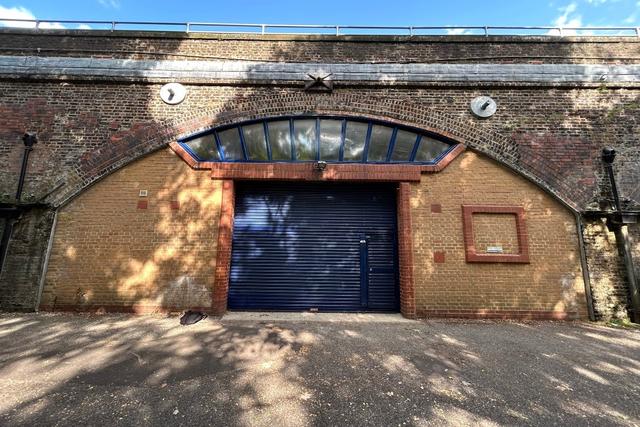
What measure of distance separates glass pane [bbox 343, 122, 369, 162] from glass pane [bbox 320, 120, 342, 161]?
197 millimetres

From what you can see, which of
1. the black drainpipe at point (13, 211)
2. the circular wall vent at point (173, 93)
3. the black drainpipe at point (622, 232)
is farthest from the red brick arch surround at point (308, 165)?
the black drainpipe at point (622, 232)

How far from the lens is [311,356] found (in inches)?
169

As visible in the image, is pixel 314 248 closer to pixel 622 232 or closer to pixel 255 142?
pixel 255 142

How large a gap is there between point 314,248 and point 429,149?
3906 mm

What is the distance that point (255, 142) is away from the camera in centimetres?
736

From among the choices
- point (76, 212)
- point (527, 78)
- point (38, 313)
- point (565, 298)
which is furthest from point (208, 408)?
point (527, 78)

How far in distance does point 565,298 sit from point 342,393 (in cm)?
621

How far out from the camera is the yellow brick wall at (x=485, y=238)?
6516 mm

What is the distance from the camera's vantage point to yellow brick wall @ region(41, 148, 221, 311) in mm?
6453

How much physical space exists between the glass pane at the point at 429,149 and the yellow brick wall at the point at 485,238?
45 centimetres

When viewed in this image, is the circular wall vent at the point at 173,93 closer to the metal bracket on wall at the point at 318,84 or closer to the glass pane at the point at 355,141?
the metal bracket on wall at the point at 318,84

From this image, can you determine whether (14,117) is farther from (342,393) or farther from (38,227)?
(342,393)

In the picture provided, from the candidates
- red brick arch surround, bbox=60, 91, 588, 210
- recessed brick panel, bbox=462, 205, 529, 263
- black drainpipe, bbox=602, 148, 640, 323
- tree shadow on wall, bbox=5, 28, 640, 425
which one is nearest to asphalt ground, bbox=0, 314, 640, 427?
tree shadow on wall, bbox=5, 28, 640, 425

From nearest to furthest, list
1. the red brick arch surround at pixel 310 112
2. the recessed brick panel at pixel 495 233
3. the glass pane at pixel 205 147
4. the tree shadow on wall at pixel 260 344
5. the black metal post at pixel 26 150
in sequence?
the tree shadow on wall at pixel 260 344 < the recessed brick panel at pixel 495 233 < the black metal post at pixel 26 150 < the red brick arch surround at pixel 310 112 < the glass pane at pixel 205 147
